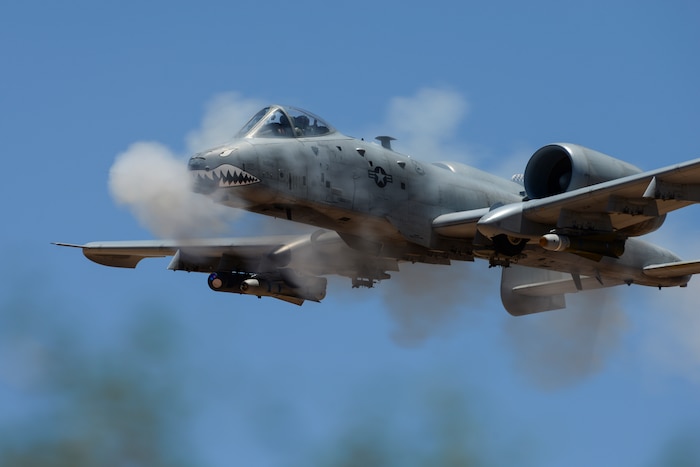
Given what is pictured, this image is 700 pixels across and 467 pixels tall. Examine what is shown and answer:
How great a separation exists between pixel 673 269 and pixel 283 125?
34.3 feet

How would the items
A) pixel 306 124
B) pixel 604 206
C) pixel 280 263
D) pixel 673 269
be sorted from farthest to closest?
pixel 280 263
pixel 673 269
pixel 306 124
pixel 604 206

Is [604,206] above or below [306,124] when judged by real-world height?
below

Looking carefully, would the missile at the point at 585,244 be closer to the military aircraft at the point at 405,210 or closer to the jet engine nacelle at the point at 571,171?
the military aircraft at the point at 405,210

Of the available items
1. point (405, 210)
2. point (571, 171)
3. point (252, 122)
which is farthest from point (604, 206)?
point (252, 122)

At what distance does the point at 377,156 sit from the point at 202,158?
437 cm

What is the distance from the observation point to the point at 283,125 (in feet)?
110

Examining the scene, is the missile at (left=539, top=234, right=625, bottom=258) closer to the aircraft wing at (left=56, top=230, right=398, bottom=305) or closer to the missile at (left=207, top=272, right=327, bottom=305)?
the aircraft wing at (left=56, top=230, right=398, bottom=305)

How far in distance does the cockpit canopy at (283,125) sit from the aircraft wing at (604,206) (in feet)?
14.6

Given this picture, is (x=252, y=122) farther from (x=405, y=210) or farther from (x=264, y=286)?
(x=264, y=286)

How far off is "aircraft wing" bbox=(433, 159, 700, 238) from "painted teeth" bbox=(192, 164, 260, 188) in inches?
215

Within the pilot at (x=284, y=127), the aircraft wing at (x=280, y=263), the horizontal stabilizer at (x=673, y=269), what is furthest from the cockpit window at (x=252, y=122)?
the horizontal stabilizer at (x=673, y=269)

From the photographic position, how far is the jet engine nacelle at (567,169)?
3362 centimetres

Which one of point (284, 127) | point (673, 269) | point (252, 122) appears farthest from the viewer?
point (673, 269)

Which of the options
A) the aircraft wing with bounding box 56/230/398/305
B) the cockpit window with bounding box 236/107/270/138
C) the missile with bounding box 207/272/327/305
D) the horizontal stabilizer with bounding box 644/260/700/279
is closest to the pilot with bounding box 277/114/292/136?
the cockpit window with bounding box 236/107/270/138
